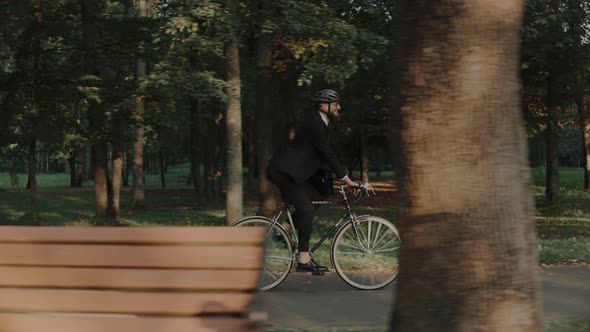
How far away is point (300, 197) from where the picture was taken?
295 inches

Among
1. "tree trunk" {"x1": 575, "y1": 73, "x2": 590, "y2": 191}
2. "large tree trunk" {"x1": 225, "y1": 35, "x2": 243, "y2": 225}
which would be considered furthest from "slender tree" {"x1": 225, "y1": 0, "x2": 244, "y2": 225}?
"tree trunk" {"x1": 575, "y1": 73, "x2": 590, "y2": 191}

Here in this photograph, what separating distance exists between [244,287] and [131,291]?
1.66ft

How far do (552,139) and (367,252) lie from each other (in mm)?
18189

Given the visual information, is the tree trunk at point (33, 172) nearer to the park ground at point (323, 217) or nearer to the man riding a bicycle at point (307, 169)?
the park ground at point (323, 217)

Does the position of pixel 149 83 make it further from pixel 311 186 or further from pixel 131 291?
pixel 131 291

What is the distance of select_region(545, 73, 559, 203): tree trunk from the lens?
2256cm

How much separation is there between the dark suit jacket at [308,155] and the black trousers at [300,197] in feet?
0.30

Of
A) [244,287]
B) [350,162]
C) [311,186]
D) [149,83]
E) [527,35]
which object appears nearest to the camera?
[244,287]

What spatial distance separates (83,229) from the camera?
11.8 feet

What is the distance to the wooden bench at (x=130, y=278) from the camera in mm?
3475

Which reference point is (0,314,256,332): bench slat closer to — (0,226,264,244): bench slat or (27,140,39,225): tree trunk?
(0,226,264,244): bench slat

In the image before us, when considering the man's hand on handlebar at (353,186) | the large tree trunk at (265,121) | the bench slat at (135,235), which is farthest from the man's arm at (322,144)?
the large tree trunk at (265,121)

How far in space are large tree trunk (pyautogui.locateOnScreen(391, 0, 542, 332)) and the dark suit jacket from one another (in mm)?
3479

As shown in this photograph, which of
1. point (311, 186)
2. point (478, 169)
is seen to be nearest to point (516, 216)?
point (478, 169)
